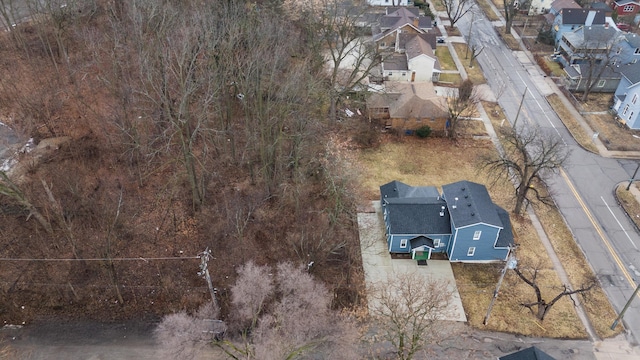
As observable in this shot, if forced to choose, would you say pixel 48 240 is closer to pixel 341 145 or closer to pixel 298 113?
pixel 298 113

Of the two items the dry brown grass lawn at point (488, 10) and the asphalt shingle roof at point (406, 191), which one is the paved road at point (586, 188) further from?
the dry brown grass lawn at point (488, 10)

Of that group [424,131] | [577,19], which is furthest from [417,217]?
[577,19]

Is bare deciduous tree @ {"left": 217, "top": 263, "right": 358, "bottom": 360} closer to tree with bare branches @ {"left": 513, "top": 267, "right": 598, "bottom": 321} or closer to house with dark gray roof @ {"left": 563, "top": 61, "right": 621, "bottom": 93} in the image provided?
tree with bare branches @ {"left": 513, "top": 267, "right": 598, "bottom": 321}

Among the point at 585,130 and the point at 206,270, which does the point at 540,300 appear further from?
the point at 585,130

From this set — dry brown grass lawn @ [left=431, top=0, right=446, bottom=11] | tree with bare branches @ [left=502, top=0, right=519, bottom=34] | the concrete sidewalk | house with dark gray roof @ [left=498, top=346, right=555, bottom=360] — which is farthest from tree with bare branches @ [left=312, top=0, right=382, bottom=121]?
house with dark gray roof @ [left=498, top=346, right=555, bottom=360]

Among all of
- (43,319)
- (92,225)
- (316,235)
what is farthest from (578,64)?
(43,319)

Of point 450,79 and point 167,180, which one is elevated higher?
point 450,79

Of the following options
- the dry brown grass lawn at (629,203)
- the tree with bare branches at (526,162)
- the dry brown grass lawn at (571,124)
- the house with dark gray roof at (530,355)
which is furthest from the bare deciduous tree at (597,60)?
the house with dark gray roof at (530,355)
